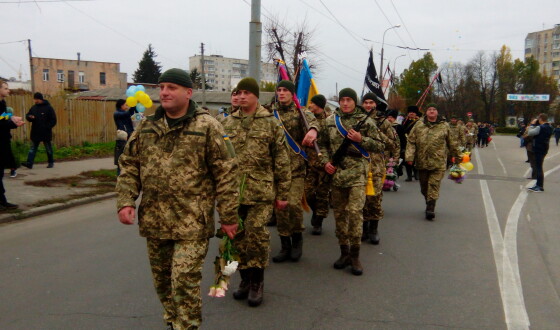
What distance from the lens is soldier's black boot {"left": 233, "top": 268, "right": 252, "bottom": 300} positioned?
434cm

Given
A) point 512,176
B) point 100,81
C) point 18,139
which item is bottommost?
point 512,176

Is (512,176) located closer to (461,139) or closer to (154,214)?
(461,139)

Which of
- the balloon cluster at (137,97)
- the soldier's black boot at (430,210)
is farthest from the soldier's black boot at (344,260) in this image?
the balloon cluster at (137,97)

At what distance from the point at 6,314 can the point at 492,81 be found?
8591cm

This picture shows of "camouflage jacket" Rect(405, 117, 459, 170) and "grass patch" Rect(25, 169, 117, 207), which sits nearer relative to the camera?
"camouflage jacket" Rect(405, 117, 459, 170)

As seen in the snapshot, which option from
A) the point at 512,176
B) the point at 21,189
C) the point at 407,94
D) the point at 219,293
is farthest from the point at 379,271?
the point at 407,94

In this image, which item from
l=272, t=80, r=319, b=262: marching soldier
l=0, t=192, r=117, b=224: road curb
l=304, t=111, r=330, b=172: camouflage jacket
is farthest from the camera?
l=0, t=192, r=117, b=224: road curb

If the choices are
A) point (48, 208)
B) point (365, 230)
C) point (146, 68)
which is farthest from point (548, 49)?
point (48, 208)

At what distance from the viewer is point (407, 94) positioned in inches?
2386

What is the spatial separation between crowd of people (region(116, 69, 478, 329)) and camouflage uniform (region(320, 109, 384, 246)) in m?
0.01

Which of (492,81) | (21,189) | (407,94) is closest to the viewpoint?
(21,189)

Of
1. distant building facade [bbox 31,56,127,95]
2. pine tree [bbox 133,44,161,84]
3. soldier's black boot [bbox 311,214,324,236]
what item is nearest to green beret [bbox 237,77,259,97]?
soldier's black boot [bbox 311,214,324,236]

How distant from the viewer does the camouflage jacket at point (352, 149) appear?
5141 millimetres

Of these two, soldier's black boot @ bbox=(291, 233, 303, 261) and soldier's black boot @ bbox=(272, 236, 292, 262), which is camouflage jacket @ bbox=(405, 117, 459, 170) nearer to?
soldier's black boot @ bbox=(291, 233, 303, 261)
